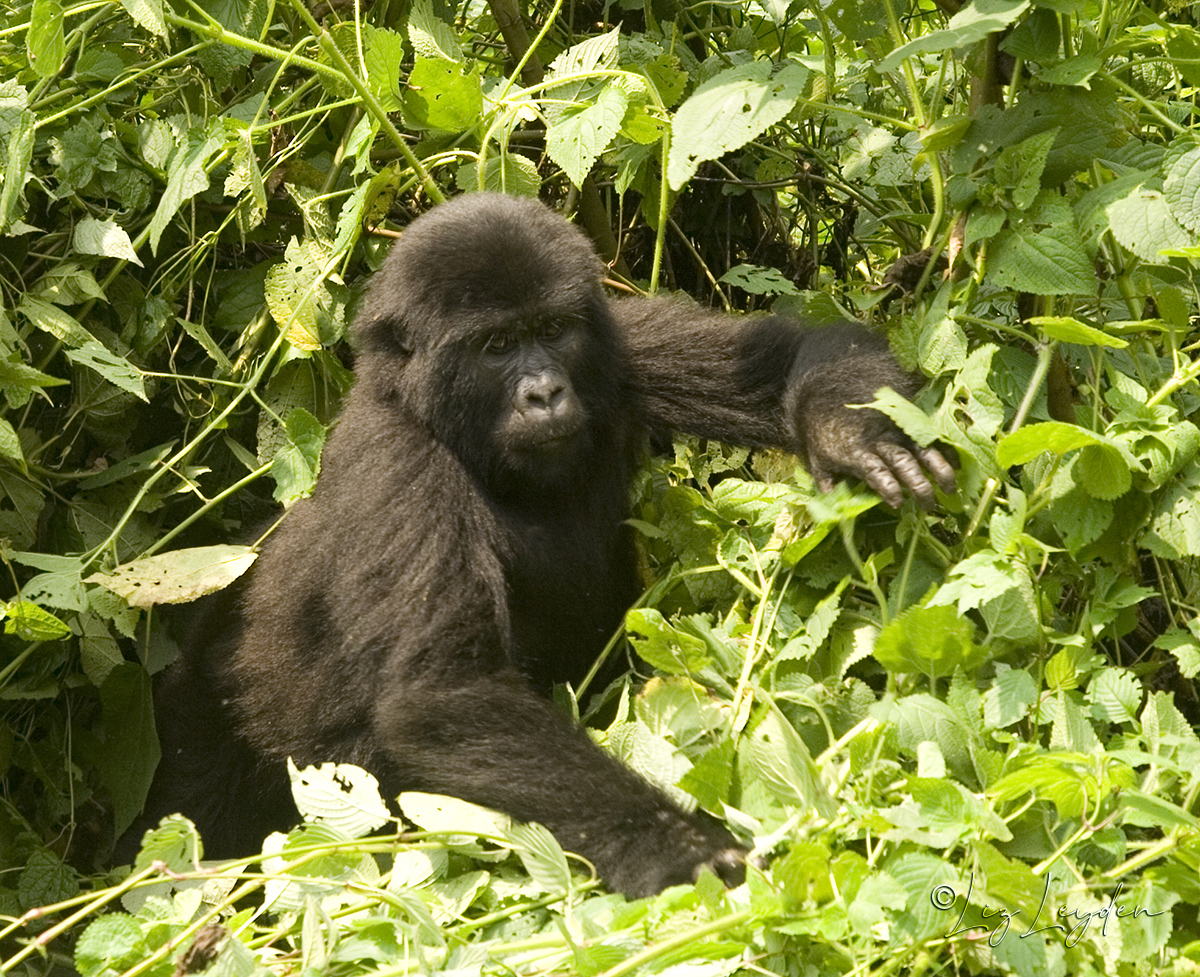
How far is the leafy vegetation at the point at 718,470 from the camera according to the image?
256 centimetres

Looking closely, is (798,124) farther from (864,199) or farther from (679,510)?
(679,510)

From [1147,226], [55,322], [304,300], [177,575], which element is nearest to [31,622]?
[177,575]

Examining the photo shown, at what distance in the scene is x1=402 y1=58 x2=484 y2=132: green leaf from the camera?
4.14m

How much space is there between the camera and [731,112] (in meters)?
3.33

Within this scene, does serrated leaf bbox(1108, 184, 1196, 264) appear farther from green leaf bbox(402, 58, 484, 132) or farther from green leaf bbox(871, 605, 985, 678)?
green leaf bbox(402, 58, 484, 132)

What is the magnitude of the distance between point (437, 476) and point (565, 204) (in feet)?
4.83

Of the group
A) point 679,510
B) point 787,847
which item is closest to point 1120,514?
point 787,847

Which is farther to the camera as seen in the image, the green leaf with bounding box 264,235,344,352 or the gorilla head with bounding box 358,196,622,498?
the green leaf with bounding box 264,235,344,352

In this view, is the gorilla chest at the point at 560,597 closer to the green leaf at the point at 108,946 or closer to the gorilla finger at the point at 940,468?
the gorilla finger at the point at 940,468

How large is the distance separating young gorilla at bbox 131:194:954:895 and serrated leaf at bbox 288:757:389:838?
0.41m

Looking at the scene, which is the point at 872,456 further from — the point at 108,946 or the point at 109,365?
the point at 109,365

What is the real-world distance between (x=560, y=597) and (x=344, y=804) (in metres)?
1.16

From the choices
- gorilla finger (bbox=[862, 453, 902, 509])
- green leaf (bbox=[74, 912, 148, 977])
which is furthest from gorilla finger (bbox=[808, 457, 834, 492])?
green leaf (bbox=[74, 912, 148, 977])

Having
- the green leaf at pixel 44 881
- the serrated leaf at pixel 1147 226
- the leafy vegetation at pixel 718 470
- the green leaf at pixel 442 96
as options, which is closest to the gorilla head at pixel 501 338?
the leafy vegetation at pixel 718 470
